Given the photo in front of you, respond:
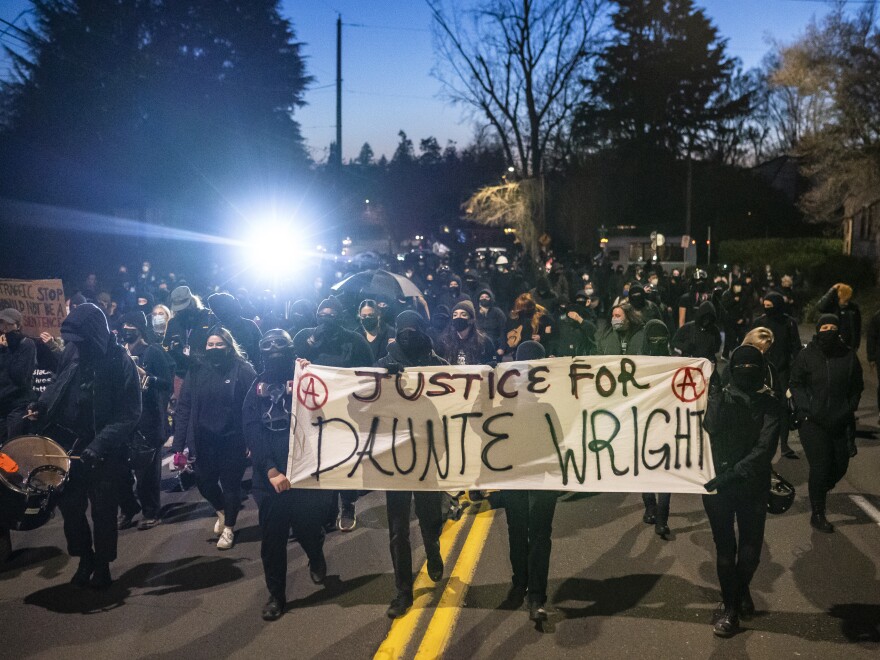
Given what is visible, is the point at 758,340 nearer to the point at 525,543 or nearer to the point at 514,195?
the point at 525,543

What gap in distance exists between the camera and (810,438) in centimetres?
628

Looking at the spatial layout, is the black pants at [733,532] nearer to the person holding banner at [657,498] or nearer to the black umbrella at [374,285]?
the person holding banner at [657,498]

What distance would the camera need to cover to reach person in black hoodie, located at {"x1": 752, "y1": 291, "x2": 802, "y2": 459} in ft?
27.3

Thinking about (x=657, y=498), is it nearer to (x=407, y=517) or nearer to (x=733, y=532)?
(x=733, y=532)

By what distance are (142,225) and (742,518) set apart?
2827cm

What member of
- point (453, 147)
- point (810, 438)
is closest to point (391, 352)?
point (810, 438)

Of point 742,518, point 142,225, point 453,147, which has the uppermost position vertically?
point 453,147

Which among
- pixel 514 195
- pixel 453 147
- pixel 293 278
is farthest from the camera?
pixel 453 147

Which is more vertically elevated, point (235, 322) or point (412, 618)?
point (235, 322)

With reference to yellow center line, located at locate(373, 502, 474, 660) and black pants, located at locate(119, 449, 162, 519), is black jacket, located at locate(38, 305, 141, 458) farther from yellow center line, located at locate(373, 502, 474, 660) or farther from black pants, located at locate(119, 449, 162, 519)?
yellow center line, located at locate(373, 502, 474, 660)

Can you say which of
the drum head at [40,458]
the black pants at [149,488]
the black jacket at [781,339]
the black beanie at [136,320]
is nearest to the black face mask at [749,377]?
the black jacket at [781,339]

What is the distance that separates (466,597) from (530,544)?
64 centimetres

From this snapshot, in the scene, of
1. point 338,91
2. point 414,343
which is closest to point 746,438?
point 414,343

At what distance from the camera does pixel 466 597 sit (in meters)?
5.12
